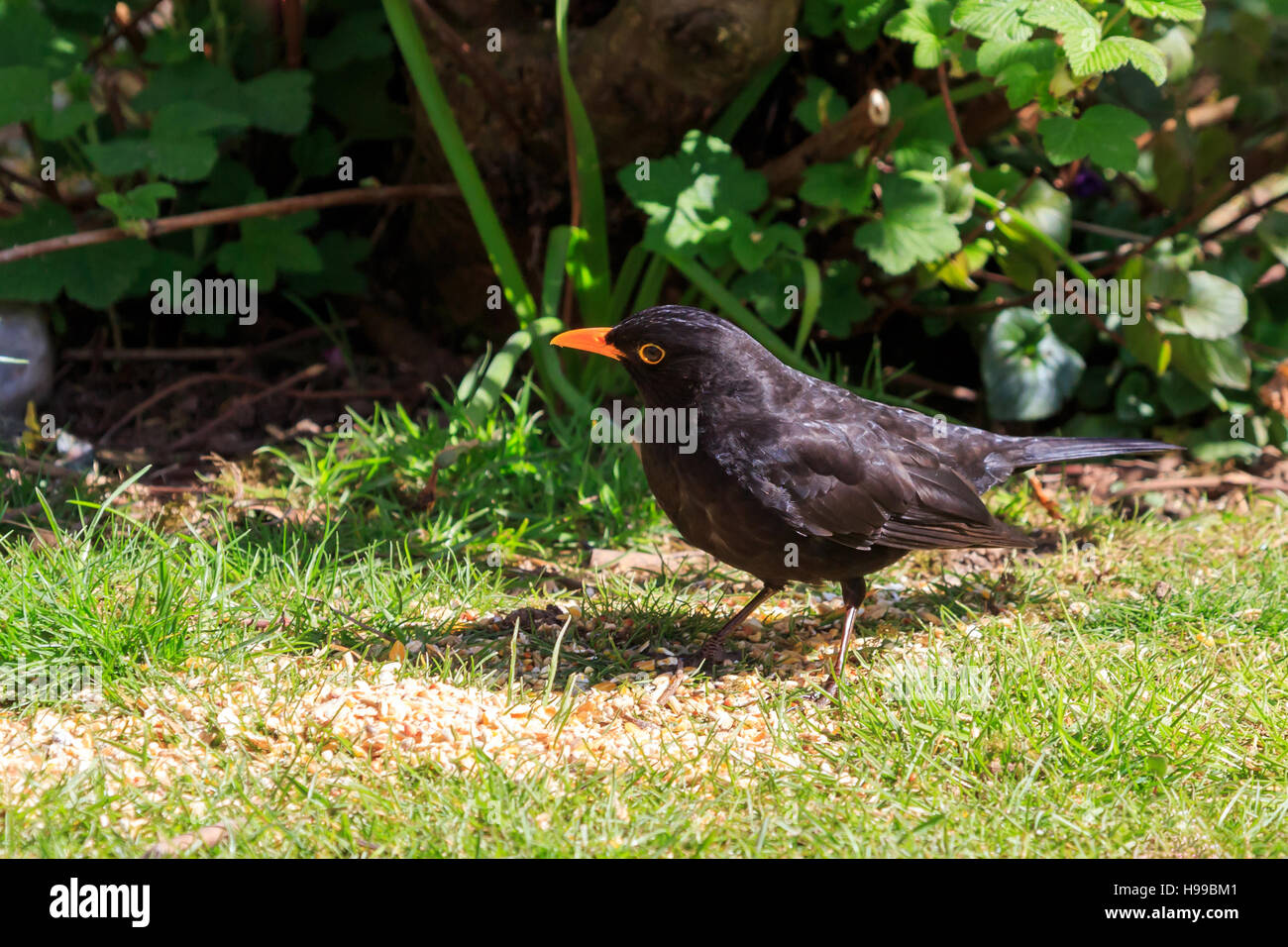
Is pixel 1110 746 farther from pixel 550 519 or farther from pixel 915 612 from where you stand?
pixel 550 519

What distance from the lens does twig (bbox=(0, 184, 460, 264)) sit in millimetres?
4543

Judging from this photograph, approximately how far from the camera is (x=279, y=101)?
495cm

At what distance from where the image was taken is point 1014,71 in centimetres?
385

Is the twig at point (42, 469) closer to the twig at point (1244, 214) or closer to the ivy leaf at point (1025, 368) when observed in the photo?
the ivy leaf at point (1025, 368)

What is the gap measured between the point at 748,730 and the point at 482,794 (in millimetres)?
779

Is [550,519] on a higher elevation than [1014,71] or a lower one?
lower

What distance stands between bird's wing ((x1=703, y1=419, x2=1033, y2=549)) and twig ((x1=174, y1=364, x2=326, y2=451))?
2.59m

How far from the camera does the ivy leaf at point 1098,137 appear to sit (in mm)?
4051

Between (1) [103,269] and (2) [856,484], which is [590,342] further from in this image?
(1) [103,269]

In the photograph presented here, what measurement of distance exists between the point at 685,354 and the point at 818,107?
5.90 feet

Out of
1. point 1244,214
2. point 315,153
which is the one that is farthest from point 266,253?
point 1244,214

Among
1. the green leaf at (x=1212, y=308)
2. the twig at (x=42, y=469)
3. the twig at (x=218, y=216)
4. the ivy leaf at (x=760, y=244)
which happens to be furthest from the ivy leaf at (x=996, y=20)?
the twig at (x=42, y=469)

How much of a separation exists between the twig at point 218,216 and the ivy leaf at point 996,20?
238 cm
